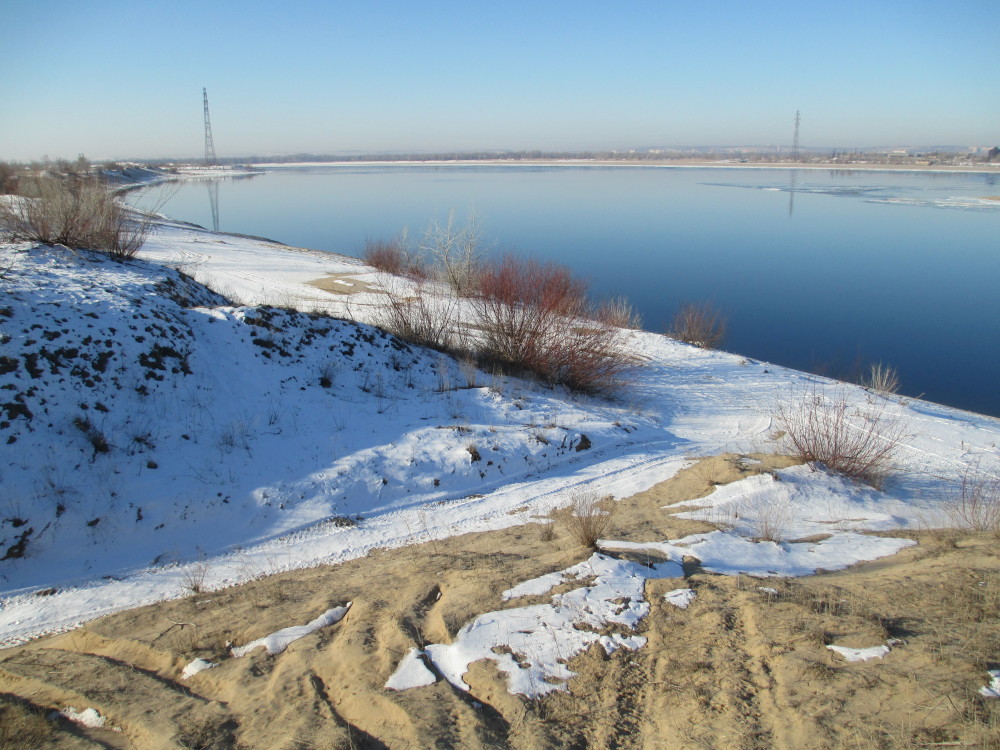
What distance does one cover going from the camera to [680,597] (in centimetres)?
368

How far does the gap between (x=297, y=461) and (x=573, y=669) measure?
187 inches

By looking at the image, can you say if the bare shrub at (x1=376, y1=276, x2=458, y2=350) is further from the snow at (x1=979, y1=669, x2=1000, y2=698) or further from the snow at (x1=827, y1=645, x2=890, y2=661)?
the snow at (x1=979, y1=669, x2=1000, y2=698)

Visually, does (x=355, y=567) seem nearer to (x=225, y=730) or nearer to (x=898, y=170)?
(x=225, y=730)

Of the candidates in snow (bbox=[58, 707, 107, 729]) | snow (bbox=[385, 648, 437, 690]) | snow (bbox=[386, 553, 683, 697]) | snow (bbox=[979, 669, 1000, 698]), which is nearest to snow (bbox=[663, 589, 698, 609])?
snow (bbox=[386, 553, 683, 697])

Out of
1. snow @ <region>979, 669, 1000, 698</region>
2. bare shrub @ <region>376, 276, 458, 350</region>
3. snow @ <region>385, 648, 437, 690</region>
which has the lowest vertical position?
snow @ <region>385, 648, 437, 690</region>

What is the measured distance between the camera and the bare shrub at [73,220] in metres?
9.11

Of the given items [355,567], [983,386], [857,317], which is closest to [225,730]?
[355,567]

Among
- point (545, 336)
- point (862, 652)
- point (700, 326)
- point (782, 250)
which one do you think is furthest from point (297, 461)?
point (782, 250)

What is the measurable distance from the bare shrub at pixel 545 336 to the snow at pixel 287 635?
8091mm

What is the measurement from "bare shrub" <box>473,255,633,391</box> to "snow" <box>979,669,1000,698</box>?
29.4 ft

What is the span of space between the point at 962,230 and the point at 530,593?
43.2 meters

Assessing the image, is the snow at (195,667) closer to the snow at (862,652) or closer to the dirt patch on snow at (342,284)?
the snow at (862,652)

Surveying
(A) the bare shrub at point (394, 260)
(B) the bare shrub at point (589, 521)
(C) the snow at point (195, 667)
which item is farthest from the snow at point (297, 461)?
(A) the bare shrub at point (394, 260)

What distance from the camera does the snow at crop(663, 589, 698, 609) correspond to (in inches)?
142
